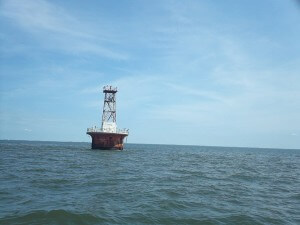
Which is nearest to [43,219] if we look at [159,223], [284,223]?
[159,223]

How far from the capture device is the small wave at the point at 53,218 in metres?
11.5

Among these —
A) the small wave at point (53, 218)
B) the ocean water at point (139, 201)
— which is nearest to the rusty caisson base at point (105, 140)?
the ocean water at point (139, 201)

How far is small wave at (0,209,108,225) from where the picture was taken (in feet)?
37.9

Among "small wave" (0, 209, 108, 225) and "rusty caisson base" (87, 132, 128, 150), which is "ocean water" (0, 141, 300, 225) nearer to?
"small wave" (0, 209, 108, 225)

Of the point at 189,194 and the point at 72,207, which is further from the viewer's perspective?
the point at 189,194

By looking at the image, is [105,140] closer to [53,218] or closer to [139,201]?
[139,201]

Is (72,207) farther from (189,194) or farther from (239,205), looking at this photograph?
(239,205)

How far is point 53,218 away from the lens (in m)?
12.1

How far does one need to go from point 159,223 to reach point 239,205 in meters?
5.34

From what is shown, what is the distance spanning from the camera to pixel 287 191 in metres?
20.7

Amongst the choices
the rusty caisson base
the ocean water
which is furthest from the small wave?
the rusty caisson base

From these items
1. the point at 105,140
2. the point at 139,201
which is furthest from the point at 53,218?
the point at 105,140

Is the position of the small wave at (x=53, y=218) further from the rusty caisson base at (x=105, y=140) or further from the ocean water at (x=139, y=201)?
the rusty caisson base at (x=105, y=140)

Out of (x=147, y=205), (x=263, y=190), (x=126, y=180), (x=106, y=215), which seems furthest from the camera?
(x=126, y=180)
